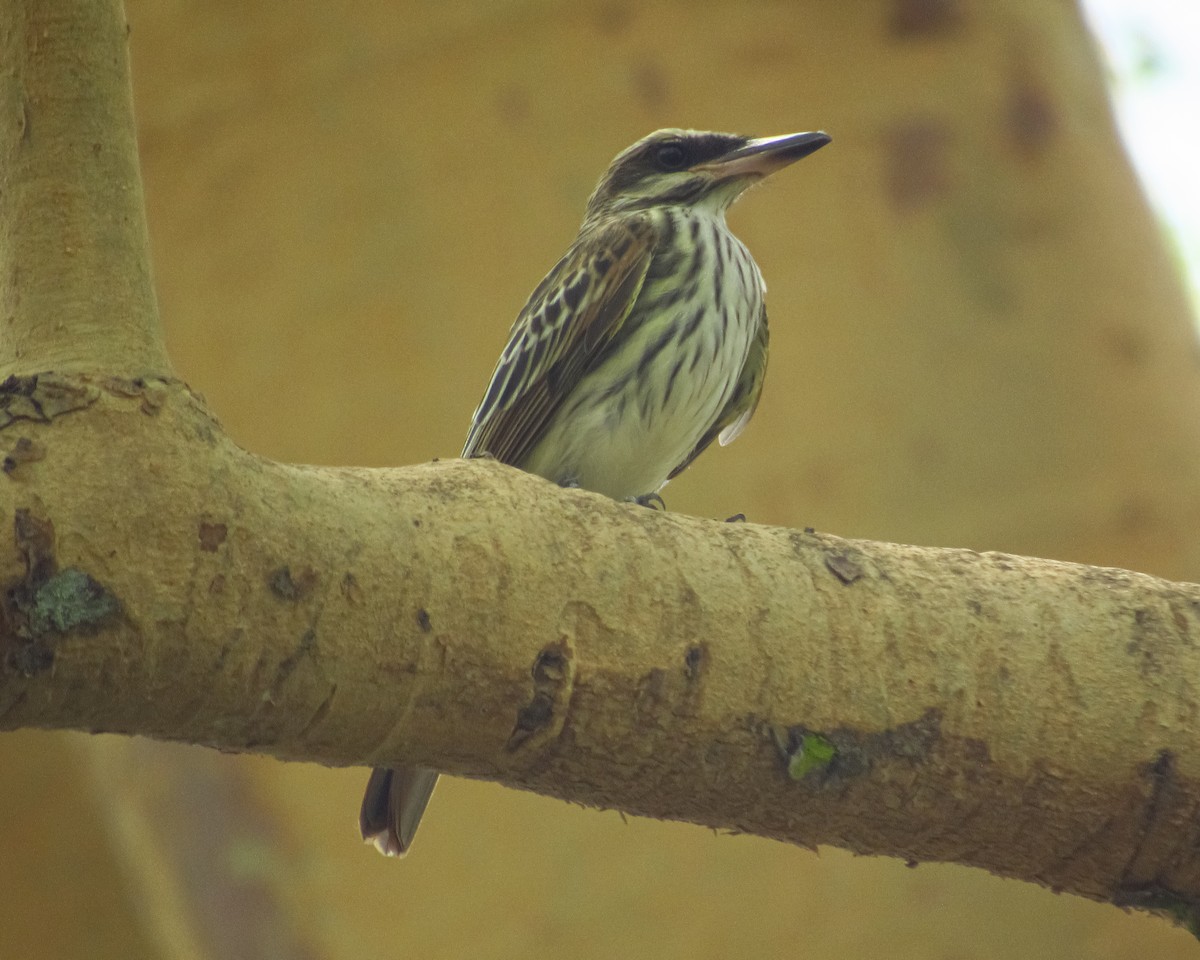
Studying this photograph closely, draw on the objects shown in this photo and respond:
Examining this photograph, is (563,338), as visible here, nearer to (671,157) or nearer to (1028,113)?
(671,157)

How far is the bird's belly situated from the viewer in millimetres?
4555

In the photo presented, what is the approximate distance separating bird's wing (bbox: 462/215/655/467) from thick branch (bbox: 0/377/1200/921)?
151 cm

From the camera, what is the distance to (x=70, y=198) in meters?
2.67

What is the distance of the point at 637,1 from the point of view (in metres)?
6.98

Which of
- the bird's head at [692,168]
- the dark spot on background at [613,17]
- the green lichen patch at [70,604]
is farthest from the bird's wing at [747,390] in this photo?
the green lichen patch at [70,604]

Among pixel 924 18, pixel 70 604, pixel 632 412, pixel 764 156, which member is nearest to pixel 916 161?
pixel 924 18

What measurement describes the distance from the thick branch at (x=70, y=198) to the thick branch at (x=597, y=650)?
13 cm

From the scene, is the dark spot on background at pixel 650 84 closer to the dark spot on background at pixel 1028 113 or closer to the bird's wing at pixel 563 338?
the dark spot on background at pixel 1028 113

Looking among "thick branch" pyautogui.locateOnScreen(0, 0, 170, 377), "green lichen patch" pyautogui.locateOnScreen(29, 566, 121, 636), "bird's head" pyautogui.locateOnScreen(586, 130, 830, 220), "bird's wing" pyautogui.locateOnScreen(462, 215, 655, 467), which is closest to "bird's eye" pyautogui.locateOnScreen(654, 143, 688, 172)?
"bird's head" pyautogui.locateOnScreen(586, 130, 830, 220)

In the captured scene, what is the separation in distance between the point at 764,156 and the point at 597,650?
8.69 feet

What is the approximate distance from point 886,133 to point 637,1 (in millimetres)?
1190

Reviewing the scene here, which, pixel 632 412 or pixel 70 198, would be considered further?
pixel 632 412

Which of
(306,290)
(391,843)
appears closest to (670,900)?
(306,290)

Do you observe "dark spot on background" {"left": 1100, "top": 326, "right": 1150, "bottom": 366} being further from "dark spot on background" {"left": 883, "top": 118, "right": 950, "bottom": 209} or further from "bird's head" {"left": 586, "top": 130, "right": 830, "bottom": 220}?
"bird's head" {"left": 586, "top": 130, "right": 830, "bottom": 220}
